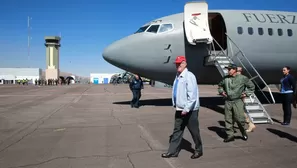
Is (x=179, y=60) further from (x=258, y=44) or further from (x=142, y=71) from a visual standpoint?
(x=258, y=44)

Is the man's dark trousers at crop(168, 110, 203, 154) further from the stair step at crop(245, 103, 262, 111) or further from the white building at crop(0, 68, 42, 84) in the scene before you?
the white building at crop(0, 68, 42, 84)

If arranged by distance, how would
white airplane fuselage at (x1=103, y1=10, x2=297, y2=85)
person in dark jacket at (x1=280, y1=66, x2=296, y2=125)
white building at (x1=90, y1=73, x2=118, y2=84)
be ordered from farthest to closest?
white building at (x1=90, y1=73, x2=118, y2=84)
white airplane fuselage at (x1=103, y1=10, x2=297, y2=85)
person in dark jacket at (x1=280, y1=66, x2=296, y2=125)

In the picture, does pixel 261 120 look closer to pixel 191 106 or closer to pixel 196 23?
pixel 191 106

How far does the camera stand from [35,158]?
16.0 feet

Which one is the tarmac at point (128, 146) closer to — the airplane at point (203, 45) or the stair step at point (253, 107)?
the stair step at point (253, 107)

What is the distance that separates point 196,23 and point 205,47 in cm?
115

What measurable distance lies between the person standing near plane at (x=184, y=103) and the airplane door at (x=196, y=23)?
6.39 m

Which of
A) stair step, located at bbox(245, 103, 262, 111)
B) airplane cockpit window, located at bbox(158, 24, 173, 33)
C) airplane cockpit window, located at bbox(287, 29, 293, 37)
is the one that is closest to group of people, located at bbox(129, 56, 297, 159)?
stair step, located at bbox(245, 103, 262, 111)

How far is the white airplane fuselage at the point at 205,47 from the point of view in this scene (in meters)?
11.4

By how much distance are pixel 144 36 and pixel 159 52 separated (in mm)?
1049

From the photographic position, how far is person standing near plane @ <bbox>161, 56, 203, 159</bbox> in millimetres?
4664

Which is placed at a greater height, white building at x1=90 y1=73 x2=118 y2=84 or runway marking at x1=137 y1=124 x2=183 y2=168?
white building at x1=90 y1=73 x2=118 y2=84

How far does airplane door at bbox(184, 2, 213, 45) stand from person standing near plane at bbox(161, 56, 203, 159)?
639cm

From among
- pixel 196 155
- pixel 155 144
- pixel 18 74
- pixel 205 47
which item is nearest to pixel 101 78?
pixel 18 74
